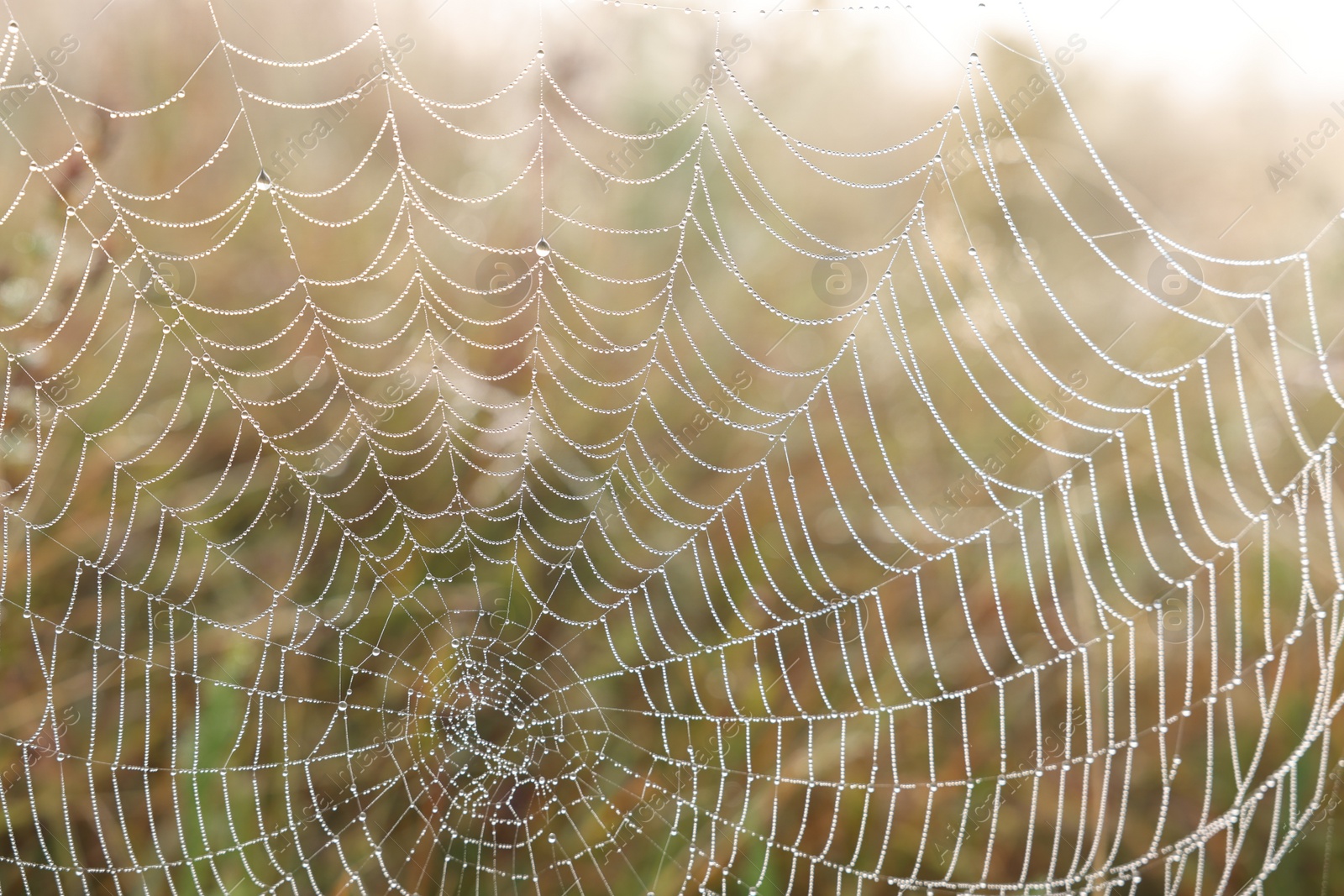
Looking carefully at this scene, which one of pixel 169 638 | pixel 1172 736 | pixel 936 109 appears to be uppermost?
pixel 936 109

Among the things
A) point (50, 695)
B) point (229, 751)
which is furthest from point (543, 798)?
A: point (50, 695)

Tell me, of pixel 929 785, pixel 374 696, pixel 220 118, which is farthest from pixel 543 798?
pixel 220 118

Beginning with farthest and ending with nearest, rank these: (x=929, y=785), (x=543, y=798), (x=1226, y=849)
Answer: (x=543, y=798) < (x=929, y=785) < (x=1226, y=849)

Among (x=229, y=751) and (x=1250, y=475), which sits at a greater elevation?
(x=1250, y=475)

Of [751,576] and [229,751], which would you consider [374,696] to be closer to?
[229,751]

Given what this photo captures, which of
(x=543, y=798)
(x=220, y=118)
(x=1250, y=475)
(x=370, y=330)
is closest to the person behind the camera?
(x=1250, y=475)

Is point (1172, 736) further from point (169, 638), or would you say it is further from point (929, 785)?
point (169, 638)

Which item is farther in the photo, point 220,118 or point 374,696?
point 220,118
